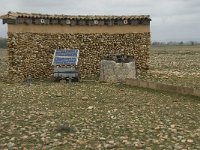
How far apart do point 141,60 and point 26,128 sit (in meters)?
16.9

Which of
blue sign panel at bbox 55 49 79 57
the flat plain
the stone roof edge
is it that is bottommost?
the flat plain

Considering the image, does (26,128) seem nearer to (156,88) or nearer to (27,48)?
(156,88)

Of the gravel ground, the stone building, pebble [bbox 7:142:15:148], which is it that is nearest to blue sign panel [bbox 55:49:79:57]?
the stone building

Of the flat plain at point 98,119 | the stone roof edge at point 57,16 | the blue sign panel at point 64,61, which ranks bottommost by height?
the flat plain at point 98,119

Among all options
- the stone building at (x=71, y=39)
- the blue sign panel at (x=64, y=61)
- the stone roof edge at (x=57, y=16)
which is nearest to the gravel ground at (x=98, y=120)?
the blue sign panel at (x=64, y=61)

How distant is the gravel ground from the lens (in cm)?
1016

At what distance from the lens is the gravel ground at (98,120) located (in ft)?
33.3

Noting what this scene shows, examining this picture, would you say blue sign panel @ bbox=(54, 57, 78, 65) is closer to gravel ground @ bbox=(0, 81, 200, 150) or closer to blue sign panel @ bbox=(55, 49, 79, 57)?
blue sign panel @ bbox=(55, 49, 79, 57)

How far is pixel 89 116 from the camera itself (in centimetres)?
1316

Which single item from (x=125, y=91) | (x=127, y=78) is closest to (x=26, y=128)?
(x=125, y=91)

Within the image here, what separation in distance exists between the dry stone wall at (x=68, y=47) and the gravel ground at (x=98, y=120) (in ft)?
18.7

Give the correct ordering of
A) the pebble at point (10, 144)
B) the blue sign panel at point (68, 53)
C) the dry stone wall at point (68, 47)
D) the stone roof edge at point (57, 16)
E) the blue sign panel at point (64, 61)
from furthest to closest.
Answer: the blue sign panel at point (68, 53) → the blue sign panel at point (64, 61) → the dry stone wall at point (68, 47) → the stone roof edge at point (57, 16) → the pebble at point (10, 144)

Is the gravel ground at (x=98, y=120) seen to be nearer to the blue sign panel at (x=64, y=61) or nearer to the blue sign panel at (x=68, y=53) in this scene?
the blue sign panel at (x=64, y=61)

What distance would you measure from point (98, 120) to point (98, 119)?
6.2 inches
